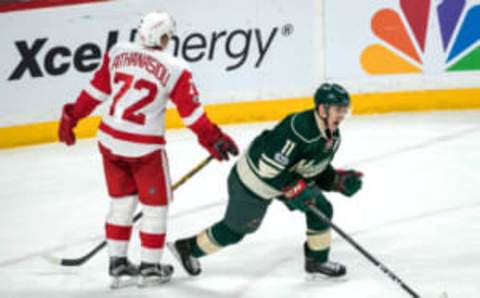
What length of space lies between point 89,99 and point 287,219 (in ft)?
4.76

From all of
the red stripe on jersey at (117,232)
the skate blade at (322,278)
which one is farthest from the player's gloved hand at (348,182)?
the red stripe on jersey at (117,232)

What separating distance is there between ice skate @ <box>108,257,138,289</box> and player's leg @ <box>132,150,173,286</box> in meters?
0.09

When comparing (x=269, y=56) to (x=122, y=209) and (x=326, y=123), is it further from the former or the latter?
(x=326, y=123)

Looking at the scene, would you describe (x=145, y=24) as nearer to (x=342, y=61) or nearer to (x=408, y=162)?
(x=408, y=162)

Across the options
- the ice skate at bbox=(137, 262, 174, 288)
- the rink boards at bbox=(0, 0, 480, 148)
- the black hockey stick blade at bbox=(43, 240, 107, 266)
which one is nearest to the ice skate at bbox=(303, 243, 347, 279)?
the ice skate at bbox=(137, 262, 174, 288)

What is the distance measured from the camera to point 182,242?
4484mm

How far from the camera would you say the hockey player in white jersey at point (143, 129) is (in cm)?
416

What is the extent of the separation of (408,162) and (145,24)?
2586 millimetres

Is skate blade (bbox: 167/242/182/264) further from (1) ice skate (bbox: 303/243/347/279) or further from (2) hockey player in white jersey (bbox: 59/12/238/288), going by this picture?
(1) ice skate (bbox: 303/243/347/279)

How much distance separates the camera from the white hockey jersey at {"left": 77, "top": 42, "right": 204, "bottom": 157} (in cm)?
416

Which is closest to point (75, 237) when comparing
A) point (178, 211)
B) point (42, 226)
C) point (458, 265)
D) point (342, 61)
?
point (42, 226)

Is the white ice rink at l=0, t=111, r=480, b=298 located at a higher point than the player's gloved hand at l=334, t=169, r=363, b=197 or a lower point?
lower

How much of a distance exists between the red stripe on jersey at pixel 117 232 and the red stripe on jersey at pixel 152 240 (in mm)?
92

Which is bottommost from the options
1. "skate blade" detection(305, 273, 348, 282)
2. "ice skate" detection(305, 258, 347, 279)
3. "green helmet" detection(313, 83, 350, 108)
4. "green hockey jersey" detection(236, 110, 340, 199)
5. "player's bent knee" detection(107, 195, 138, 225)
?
"skate blade" detection(305, 273, 348, 282)
